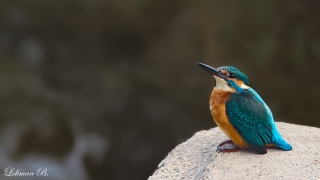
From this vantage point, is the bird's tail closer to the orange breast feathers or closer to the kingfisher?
the kingfisher

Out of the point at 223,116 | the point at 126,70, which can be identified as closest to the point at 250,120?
the point at 223,116

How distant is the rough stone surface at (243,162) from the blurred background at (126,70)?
7.48 feet

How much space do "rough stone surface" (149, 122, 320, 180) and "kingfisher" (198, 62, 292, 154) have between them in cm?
7

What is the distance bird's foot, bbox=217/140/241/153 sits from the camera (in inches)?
88.0

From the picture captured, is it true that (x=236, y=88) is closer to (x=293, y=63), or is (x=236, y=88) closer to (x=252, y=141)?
(x=252, y=141)

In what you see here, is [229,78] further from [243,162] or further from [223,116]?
[243,162]

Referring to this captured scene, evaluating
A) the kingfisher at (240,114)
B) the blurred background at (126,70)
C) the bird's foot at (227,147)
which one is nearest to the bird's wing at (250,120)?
the kingfisher at (240,114)

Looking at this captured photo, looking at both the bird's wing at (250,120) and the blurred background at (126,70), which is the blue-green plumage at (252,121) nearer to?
the bird's wing at (250,120)

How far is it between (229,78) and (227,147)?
42 centimetres

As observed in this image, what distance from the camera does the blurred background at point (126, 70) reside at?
456 cm

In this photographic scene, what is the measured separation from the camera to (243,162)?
2104mm

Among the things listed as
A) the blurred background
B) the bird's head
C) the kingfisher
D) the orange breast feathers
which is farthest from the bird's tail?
the blurred background

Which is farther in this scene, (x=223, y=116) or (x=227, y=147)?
(x=227, y=147)

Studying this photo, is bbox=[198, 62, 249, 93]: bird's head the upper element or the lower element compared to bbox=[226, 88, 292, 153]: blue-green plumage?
upper
